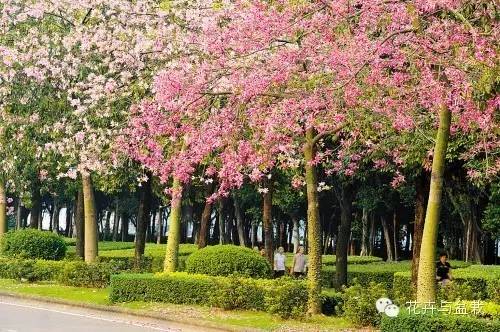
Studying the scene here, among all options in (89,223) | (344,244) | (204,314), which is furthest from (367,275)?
(204,314)

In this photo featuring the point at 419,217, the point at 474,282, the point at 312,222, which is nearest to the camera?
the point at 312,222

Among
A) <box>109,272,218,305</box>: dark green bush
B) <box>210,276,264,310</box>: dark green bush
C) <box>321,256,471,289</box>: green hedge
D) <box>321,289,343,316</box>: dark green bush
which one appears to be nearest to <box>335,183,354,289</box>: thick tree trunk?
<box>321,256,471,289</box>: green hedge

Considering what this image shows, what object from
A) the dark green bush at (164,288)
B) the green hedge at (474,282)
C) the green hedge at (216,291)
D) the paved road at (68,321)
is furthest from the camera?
the green hedge at (474,282)

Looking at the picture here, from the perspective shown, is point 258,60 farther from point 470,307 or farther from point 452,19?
point 470,307

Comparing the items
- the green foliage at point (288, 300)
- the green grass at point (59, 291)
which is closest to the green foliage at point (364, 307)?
the green foliage at point (288, 300)

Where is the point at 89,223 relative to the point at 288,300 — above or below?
above

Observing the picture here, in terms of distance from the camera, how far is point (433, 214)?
1650 cm

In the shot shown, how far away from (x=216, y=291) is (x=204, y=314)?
41.4 inches

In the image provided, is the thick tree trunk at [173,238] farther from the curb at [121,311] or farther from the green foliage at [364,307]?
the green foliage at [364,307]

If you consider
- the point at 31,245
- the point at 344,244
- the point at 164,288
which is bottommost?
the point at 164,288

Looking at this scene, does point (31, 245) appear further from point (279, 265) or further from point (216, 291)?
point (216, 291)

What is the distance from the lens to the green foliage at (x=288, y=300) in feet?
65.4

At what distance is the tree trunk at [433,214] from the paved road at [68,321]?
5.06 metres

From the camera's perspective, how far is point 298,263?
3173 cm
